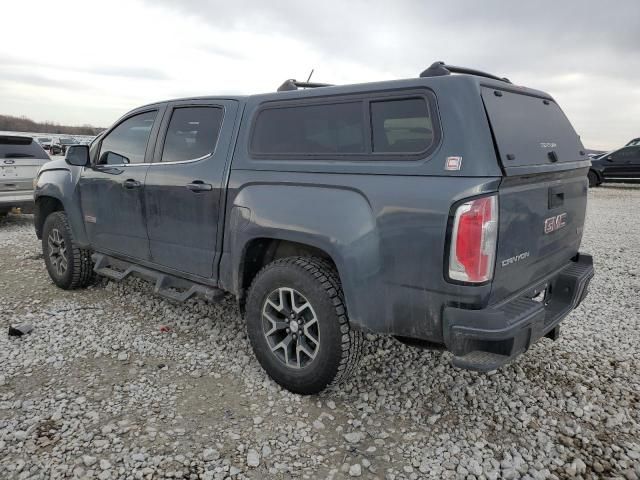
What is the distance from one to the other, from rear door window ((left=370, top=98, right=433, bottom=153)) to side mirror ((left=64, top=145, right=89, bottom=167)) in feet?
10.3

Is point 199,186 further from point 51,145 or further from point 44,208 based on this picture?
point 51,145

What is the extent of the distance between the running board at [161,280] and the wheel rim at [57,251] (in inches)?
19.8

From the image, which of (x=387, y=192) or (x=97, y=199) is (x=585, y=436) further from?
(x=97, y=199)

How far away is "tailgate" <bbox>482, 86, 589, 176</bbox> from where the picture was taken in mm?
2447

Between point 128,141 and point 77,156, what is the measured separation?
0.55 meters

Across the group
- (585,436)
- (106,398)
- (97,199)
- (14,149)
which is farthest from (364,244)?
(14,149)

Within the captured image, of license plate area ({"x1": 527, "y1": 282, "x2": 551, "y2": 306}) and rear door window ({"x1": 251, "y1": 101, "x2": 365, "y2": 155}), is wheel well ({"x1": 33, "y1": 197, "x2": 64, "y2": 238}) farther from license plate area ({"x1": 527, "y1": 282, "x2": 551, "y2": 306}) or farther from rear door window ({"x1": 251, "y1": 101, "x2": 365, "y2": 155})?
license plate area ({"x1": 527, "y1": 282, "x2": 551, "y2": 306})

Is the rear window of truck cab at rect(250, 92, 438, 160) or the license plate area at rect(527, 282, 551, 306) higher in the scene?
the rear window of truck cab at rect(250, 92, 438, 160)

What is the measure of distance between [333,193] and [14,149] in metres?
8.13

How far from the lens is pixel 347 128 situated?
284 centimetres

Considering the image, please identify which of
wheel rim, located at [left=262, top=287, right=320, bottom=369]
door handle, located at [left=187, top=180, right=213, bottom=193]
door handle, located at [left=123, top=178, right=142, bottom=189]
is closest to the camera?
wheel rim, located at [left=262, top=287, right=320, bottom=369]

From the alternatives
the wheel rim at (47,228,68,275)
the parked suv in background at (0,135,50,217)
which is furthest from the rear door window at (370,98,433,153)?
the parked suv in background at (0,135,50,217)

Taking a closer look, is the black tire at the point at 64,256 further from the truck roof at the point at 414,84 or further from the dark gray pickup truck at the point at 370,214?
the truck roof at the point at 414,84

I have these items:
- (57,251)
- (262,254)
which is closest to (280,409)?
(262,254)
